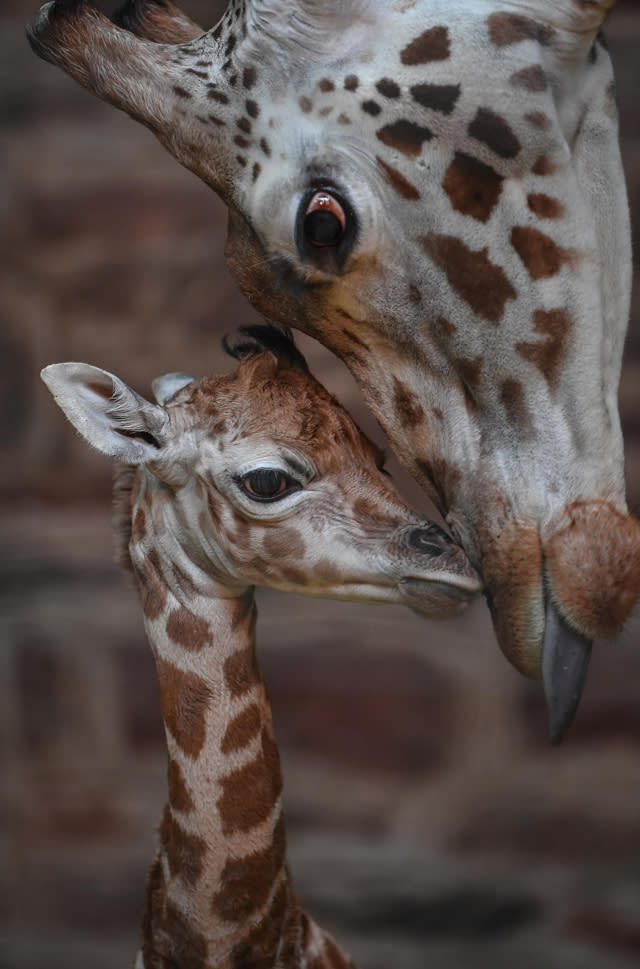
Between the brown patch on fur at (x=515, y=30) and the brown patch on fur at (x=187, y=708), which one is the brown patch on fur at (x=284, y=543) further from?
the brown patch on fur at (x=515, y=30)

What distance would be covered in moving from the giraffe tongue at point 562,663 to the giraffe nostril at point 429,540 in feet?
0.32

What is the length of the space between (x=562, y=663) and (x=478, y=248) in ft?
0.96

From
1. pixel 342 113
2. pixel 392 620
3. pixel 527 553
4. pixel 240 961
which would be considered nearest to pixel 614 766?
pixel 392 620

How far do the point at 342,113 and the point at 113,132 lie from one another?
109 centimetres

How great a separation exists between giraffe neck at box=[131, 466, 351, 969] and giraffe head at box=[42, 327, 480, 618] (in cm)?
4

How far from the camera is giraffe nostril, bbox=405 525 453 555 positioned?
853 millimetres

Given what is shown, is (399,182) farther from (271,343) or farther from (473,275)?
(271,343)

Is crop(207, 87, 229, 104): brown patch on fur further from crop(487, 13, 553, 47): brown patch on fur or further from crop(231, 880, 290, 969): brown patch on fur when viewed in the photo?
crop(231, 880, 290, 969): brown patch on fur

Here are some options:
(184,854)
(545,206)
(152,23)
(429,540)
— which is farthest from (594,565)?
(152,23)

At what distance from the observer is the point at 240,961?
3.20ft

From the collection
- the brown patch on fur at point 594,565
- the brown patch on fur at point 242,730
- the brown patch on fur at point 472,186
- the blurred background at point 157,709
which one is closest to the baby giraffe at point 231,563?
the brown patch on fur at point 242,730

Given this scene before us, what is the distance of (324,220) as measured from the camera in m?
0.82

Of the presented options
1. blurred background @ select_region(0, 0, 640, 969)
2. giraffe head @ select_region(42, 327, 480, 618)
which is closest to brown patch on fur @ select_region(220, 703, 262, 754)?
giraffe head @ select_region(42, 327, 480, 618)

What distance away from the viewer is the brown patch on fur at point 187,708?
0.98 metres
